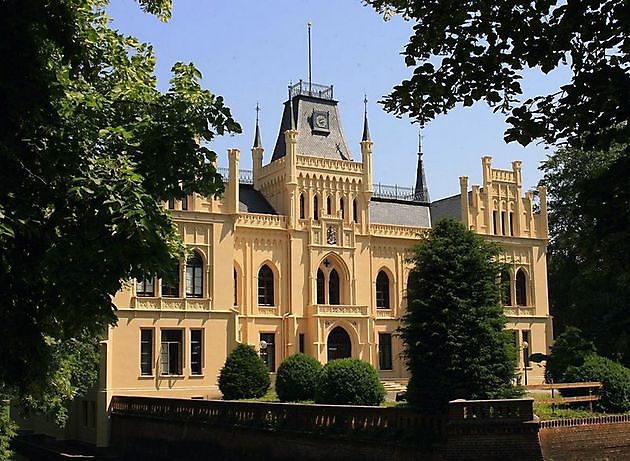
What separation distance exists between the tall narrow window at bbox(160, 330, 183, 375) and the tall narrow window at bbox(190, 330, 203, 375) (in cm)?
56

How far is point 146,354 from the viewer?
118ft

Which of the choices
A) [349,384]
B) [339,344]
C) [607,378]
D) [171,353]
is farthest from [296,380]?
[339,344]

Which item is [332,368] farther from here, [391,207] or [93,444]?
[391,207]

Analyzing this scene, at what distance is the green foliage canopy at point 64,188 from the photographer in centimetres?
1004

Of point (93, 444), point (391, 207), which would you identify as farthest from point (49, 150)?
point (391, 207)

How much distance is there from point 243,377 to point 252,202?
538 inches

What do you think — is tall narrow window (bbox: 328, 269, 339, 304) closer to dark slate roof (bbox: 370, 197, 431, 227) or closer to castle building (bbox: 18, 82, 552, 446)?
castle building (bbox: 18, 82, 552, 446)

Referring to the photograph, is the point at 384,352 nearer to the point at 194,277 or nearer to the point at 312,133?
the point at 194,277

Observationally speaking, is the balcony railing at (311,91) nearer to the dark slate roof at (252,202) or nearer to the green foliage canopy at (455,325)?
the dark slate roof at (252,202)

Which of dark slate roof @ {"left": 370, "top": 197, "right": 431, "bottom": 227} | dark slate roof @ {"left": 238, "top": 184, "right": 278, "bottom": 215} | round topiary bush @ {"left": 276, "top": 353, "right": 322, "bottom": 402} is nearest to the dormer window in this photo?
dark slate roof @ {"left": 238, "top": 184, "right": 278, "bottom": 215}

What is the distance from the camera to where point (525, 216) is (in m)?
48.0

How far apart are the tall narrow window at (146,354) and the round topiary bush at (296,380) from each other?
7.65 metres

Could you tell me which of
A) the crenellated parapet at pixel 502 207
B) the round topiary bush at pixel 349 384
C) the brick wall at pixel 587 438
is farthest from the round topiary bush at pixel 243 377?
the crenellated parapet at pixel 502 207

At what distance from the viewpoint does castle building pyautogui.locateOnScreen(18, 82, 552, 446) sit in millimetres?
36156
